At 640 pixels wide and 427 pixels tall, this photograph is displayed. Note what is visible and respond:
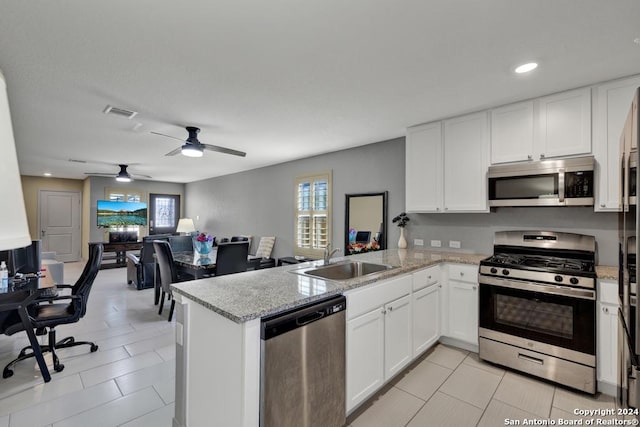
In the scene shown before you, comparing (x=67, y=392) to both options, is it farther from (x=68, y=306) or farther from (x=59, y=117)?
(x=59, y=117)

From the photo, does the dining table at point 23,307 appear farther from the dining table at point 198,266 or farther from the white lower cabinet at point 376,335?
the white lower cabinet at point 376,335

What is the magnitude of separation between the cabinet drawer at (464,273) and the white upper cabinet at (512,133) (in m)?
1.11

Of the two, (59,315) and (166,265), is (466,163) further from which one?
(59,315)

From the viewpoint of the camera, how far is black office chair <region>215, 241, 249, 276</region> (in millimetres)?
3557

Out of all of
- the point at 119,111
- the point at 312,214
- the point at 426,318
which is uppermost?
the point at 119,111

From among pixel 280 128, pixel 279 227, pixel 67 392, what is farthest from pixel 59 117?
pixel 279 227

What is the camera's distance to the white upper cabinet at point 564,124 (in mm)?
2488

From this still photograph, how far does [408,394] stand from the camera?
225 cm

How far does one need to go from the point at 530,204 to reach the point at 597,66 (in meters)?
1.16

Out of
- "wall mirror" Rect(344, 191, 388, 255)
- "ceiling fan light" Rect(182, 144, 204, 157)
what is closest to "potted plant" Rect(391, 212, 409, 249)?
"wall mirror" Rect(344, 191, 388, 255)

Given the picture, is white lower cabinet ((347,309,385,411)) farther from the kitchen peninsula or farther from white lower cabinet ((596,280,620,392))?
white lower cabinet ((596,280,620,392))

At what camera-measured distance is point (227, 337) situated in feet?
4.80

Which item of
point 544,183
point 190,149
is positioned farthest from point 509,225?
point 190,149

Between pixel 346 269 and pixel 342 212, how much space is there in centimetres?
201
